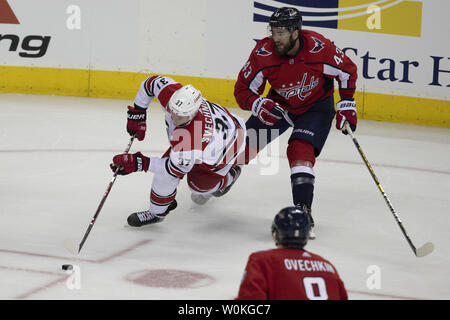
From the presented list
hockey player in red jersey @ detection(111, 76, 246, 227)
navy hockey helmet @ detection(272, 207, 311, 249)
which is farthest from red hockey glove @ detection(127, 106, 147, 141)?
navy hockey helmet @ detection(272, 207, 311, 249)

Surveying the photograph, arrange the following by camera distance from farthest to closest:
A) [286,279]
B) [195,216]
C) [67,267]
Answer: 1. [195,216]
2. [67,267]
3. [286,279]

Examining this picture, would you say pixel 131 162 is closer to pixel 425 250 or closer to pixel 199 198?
pixel 199 198

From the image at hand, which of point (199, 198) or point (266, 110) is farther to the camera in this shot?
point (199, 198)

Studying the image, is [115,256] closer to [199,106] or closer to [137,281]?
[137,281]

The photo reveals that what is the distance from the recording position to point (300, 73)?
15.9ft

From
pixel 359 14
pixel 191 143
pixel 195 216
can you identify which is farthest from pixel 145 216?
pixel 359 14

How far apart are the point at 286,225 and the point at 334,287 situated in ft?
0.74

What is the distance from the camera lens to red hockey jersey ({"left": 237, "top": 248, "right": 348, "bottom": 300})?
8.31 ft

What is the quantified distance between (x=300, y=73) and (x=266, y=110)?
0.28m

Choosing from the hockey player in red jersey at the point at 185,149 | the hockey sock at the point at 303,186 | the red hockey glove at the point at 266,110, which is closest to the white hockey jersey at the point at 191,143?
the hockey player in red jersey at the point at 185,149

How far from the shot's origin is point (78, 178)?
5.82 meters

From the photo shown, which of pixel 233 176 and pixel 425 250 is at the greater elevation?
pixel 233 176

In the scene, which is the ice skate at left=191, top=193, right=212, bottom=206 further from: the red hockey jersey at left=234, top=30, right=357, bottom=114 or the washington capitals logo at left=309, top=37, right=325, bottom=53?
the washington capitals logo at left=309, top=37, right=325, bottom=53

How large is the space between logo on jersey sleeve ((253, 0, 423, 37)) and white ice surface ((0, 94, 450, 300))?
0.88 meters
